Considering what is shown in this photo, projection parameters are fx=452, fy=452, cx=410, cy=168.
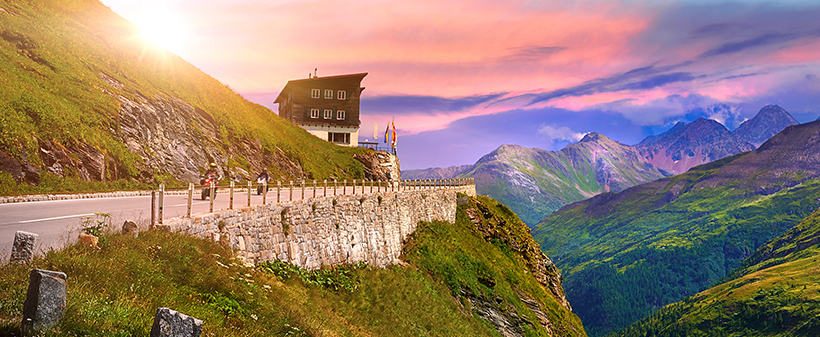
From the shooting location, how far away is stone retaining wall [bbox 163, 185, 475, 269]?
628 inches

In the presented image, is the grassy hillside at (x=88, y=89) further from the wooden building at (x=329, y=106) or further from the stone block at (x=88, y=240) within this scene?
the wooden building at (x=329, y=106)

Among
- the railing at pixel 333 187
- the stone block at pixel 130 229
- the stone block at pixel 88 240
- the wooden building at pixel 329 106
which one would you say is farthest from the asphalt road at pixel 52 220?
the wooden building at pixel 329 106

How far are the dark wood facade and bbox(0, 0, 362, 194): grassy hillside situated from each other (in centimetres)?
1853

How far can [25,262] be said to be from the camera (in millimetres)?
8141

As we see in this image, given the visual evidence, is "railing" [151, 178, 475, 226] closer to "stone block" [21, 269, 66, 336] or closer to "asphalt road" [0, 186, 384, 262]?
"asphalt road" [0, 186, 384, 262]

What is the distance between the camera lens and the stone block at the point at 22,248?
26.6 feet

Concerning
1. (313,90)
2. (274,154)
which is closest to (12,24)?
(274,154)

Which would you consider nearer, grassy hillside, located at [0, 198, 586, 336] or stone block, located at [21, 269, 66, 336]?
stone block, located at [21, 269, 66, 336]

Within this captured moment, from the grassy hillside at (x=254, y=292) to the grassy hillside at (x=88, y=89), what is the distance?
16.2 m

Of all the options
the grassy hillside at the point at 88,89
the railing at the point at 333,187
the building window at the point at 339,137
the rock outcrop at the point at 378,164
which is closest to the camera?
the grassy hillside at the point at 88,89

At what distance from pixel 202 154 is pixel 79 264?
34651 millimetres

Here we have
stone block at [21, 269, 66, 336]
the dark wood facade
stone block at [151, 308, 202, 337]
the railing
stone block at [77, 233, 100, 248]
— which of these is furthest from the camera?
the dark wood facade

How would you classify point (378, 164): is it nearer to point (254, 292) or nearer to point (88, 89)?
point (88, 89)

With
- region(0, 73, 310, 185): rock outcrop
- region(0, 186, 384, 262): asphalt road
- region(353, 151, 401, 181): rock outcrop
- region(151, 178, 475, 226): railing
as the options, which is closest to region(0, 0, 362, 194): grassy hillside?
region(0, 73, 310, 185): rock outcrop
